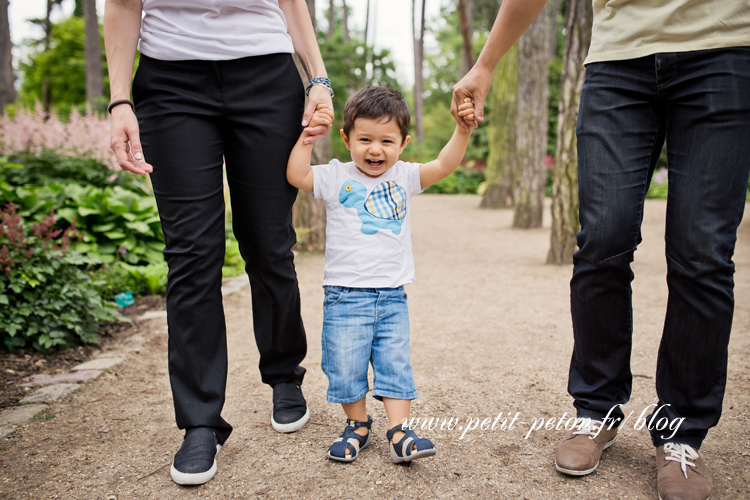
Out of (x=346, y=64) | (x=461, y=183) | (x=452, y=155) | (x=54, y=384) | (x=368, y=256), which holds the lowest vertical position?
(x=461, y=183)

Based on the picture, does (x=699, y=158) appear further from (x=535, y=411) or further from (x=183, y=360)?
(x=183, y=360)

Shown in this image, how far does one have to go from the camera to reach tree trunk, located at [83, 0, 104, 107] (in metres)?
15.9

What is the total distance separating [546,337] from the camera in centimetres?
Result: 366

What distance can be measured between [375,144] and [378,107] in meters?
0.13

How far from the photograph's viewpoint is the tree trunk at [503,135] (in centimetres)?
1261

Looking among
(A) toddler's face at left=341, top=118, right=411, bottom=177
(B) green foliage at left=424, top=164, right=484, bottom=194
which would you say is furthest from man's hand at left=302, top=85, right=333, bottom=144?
(B) green foliage at left=424, top=164, right=484, bottom=194

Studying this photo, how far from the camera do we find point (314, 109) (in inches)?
82.8

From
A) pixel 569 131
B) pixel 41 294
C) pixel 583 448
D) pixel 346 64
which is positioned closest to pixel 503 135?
pixel 346 64

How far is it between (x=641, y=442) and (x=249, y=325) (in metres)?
2.78

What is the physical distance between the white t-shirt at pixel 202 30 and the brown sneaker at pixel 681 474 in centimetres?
184

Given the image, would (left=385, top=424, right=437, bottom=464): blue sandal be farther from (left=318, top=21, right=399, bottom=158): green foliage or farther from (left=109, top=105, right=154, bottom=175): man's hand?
(left=318, top=21, right=399, bottom=158): green foliage

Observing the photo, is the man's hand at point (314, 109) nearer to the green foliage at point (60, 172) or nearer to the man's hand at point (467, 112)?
the man's hand at point (467, 112)

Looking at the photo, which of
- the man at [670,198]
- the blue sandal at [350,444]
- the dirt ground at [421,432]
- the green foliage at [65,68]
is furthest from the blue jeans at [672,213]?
the green foliage at [65,68]

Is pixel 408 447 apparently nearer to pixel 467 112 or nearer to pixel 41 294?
pixel 467 112
